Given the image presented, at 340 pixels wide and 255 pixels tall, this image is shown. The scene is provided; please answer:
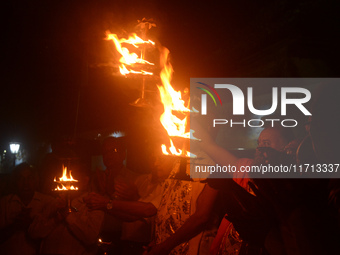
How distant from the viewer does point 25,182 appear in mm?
5277

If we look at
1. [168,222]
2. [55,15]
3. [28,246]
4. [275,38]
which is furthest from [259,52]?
[28,246]

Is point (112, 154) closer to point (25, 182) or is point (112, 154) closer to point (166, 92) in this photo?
point (25, 182)

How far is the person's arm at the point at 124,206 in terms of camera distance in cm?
387

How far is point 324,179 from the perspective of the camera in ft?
5.49

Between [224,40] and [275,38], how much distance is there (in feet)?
4.68

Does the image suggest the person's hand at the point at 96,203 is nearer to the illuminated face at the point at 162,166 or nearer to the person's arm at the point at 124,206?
the person's arm at the point at 124,206

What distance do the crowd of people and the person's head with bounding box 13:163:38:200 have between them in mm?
17

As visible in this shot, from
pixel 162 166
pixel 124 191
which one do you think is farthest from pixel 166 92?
pixel 124 191

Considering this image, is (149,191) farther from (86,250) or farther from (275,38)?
(275,38)

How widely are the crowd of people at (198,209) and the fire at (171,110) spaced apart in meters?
0.32

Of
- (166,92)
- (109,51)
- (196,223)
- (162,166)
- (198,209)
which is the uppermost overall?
(109,51)

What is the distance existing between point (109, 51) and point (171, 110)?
2986 mm

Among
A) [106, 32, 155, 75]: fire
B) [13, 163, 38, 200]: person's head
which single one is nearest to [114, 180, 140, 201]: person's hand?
[106, 32, 155, 75]: fire

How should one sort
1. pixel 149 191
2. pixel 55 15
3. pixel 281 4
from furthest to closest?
1. pixel 55 15
2. pixel 281 4
3. pixel 149 191
